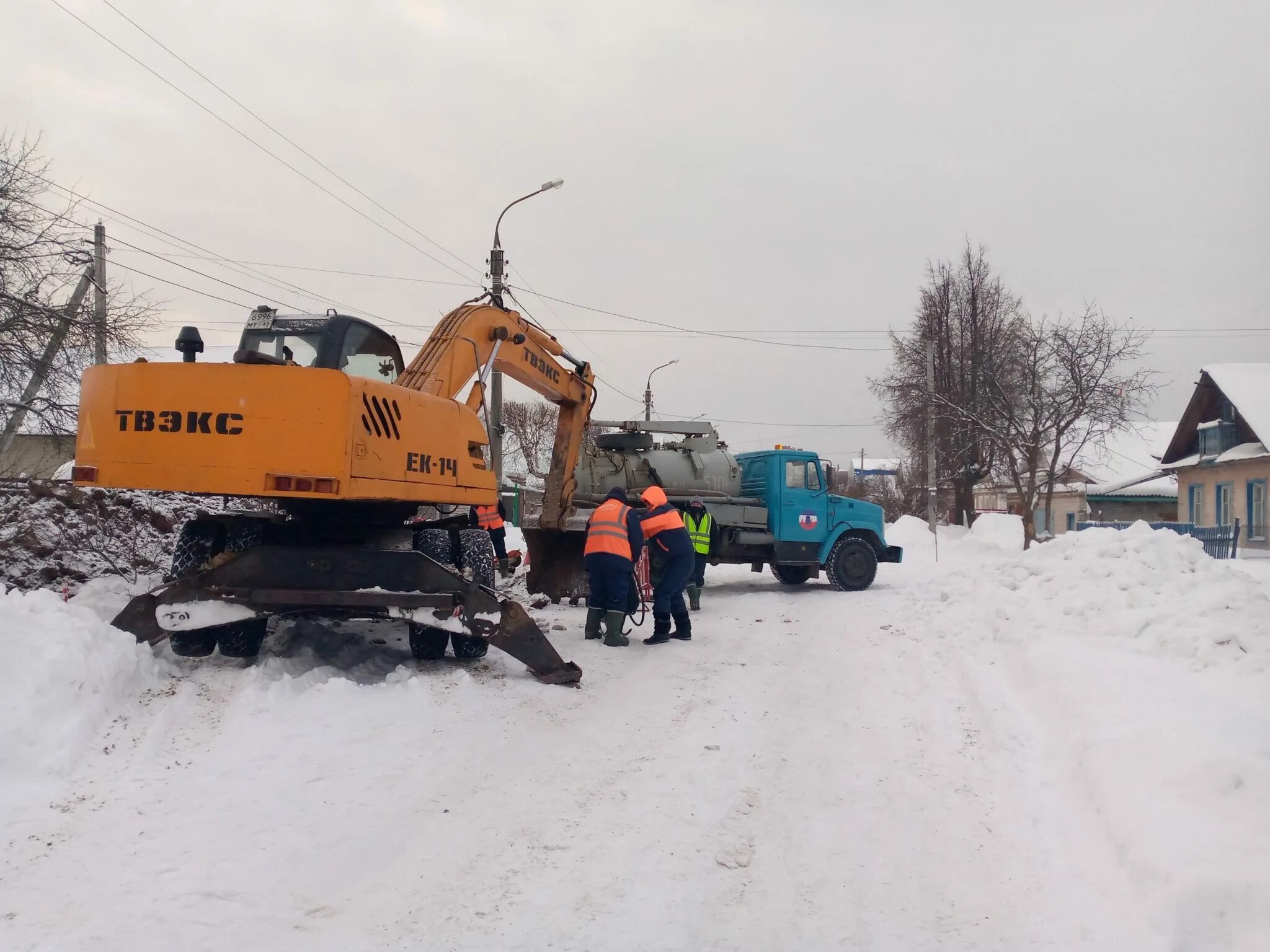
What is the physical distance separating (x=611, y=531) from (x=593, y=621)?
3.54ft

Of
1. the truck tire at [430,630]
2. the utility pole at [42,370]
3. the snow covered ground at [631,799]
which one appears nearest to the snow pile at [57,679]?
the snow covered ground at [631,799]

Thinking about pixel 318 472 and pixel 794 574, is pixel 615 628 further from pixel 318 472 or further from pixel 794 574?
pixel 794 574

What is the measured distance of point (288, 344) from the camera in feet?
26.0

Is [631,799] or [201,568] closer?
[631,799]

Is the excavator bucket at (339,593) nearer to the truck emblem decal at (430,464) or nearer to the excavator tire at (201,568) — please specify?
the excavator tire at (201,568)

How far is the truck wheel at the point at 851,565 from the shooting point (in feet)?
52.2

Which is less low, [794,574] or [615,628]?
[794,574]

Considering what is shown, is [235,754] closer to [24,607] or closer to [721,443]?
[24,607]

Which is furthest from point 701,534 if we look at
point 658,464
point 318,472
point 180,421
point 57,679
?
point 57,679

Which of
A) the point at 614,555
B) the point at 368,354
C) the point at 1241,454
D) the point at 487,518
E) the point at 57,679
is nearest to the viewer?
the point at 57,679

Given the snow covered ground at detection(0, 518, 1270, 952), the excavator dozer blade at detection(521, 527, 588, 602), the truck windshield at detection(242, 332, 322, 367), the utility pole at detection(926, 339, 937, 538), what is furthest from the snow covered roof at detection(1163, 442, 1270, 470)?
the truck windshield at detection(242, 332, 322, 367)

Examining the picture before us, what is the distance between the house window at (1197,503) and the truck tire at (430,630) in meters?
33.9

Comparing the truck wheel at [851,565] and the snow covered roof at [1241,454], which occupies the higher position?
the snow covered roof at [1241,454]

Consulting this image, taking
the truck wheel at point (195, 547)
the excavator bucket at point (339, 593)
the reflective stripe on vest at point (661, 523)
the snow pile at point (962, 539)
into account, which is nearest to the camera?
the excavator bucket at point (339, 593)
